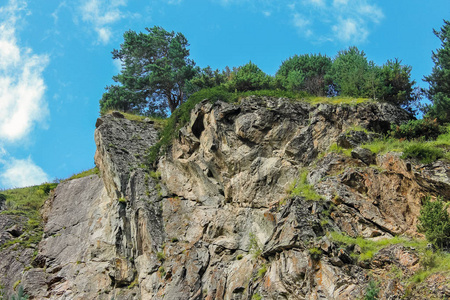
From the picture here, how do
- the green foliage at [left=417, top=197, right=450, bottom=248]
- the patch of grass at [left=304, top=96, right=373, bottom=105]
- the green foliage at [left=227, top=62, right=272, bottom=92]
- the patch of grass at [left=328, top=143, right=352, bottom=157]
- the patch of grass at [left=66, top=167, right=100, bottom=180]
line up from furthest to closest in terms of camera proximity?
1. the patch of grass at [left=66, top=167, right=100, bottom=180]
2. the green foliage at [left=227, top=62, right=272, bottom=92]
3. the patch of grass at [left=304, top=96, right=373, bottom=105]
4. the patch of grass at [left=328, top=143, right=352, bottom=157]
5. the green foliage at [left=417, top=197, right=450, bottom=248]

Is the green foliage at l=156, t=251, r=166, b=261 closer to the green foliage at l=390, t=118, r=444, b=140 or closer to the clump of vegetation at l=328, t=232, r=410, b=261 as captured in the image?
the clump of vegetation at l=328, t=232, r=410, b=261

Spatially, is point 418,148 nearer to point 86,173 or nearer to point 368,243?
point 368,243

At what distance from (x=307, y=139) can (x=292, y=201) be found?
4.76 m

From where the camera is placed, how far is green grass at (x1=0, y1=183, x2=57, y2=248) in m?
26.0

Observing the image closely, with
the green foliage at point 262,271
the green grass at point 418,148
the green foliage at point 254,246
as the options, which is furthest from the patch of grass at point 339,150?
the green foliage at point 262,271

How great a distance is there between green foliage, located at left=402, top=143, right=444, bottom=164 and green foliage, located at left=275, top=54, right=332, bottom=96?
10.4m

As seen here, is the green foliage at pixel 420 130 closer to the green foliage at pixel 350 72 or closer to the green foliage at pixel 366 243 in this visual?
the green foliage at pixel 350 72

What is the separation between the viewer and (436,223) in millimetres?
16594

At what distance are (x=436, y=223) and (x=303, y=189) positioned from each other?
5539mm

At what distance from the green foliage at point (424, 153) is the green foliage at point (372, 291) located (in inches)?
237

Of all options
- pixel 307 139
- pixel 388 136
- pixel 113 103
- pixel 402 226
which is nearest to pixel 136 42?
pixel 113 103

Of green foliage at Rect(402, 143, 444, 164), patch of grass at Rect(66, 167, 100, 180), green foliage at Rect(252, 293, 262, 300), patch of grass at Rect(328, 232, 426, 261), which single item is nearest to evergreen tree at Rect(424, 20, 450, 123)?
green foliage at Rect(402, 143, 444, 164)

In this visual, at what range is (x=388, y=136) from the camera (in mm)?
23203

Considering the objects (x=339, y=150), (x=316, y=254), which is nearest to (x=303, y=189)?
(x=339, y=150)
